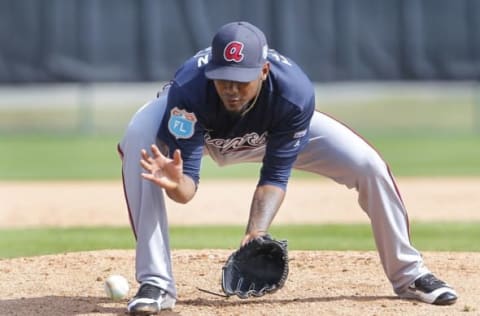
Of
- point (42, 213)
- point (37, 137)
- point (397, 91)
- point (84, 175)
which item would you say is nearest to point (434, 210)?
point (42, 213)

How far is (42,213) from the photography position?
9.70m

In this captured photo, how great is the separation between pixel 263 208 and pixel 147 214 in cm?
52

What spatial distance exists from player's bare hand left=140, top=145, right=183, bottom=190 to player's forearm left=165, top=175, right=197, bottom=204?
46 mm

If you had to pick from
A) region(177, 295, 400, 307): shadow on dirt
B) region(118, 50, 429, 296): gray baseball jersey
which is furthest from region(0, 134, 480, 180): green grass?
region(118, 50, 429, 296): gray baseball jersey

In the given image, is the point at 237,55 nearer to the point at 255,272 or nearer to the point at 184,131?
the point at 184,131

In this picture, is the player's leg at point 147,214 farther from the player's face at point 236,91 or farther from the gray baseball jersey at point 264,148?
the player's face at point 236,91

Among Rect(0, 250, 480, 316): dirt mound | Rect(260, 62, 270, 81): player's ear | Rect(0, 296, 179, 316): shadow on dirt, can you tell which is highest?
Rect(260, 62, 270, 81): player's ear

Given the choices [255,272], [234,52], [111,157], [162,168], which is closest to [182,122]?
[162,168]

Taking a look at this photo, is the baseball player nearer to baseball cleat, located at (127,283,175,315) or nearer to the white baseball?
baseball cleat, located at (127,283,175,315)

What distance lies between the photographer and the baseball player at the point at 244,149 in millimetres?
4438

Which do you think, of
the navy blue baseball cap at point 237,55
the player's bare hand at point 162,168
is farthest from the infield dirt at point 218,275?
the navy blue baseball cap at point 237,55

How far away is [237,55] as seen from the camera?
436 centimetres

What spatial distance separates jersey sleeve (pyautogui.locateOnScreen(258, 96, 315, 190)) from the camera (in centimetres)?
468

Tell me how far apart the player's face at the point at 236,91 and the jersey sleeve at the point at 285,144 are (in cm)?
26
